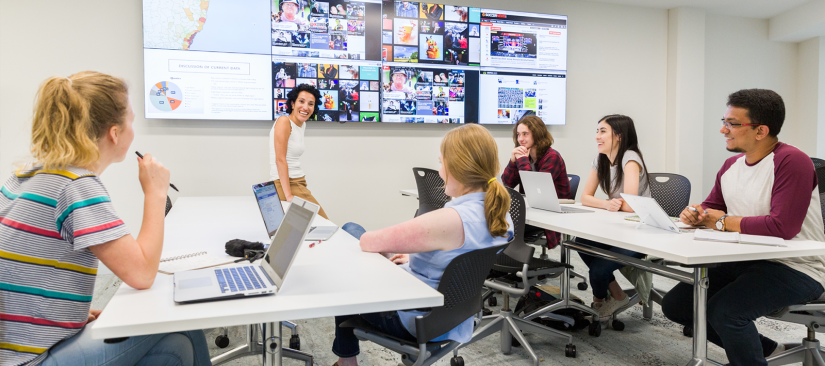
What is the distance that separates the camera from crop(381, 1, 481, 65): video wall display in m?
4.29

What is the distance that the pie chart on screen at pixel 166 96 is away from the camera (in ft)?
12.4

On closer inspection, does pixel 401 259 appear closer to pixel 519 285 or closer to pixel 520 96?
pixel 519 285

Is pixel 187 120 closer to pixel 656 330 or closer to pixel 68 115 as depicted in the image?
pixel 68 115

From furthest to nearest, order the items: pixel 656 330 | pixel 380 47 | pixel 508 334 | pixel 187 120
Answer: pixel 380 47
pixel 187 120
pixel 656 330
pixel 508 334

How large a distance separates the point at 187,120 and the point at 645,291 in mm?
3522

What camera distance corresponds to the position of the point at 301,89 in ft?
11.4

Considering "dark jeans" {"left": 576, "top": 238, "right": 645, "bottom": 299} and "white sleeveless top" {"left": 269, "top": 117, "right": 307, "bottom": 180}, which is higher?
"white sleeveless top" {"left": 269, "top": 117, "right": 307, "bottom": 180}

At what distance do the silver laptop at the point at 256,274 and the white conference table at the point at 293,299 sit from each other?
0.07 feet

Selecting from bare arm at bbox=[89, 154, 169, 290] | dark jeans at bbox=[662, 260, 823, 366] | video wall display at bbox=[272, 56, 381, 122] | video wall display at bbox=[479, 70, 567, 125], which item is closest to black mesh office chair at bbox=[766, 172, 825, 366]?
dark jeans at bbox=[662, 260, 823, 366]

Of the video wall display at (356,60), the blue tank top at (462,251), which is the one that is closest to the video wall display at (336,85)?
the video wall display at (356,60)

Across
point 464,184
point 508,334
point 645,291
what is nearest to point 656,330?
point 645,291

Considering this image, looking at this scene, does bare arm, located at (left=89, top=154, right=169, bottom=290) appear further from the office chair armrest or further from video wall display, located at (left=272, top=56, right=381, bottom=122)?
video wall display, located at (left=272, top=56, right=381, bottom=122)

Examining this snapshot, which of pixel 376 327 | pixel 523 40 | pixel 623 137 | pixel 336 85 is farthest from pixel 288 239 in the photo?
pixel 523 40

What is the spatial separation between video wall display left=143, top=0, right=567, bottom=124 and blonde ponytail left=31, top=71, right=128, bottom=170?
293 centimetres
